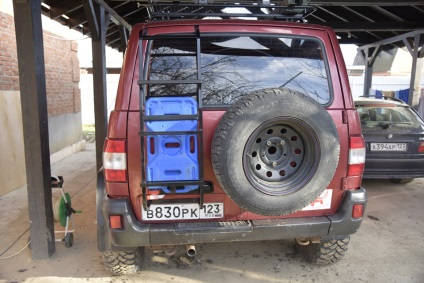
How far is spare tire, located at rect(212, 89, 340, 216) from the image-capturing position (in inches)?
85.2

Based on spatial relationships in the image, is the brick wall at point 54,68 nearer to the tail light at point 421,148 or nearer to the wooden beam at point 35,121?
the wooden beam at point 35,121

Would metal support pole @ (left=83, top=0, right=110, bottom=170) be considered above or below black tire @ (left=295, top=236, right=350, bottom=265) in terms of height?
above

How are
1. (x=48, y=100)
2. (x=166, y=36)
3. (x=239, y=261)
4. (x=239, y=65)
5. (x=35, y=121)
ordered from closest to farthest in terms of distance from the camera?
(x=166, y=36) < (x=239, y=65) < (x=35, y=121) < (x=239, y=261) < (x=48, y=100)

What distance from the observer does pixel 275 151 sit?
7.82ft

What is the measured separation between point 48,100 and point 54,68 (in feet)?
2.83

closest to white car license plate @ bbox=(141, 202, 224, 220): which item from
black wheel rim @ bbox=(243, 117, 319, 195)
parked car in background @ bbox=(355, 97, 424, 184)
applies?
black wheel rim @ bbox=(243, 117, 319, 195)

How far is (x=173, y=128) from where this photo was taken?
88.4 inches

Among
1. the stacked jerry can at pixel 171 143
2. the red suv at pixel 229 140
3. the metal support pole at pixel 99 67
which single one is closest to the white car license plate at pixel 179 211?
the red suv at pixel 229 140

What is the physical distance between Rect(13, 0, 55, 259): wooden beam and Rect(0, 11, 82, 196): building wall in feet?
8.34

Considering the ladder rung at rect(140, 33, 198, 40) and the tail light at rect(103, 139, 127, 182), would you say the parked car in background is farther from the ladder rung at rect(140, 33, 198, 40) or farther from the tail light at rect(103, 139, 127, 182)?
the tail light at rect(103, 139, 127, 182)

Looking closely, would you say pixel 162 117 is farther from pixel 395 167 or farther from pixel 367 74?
pixel 367 74

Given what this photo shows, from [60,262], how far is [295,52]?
113 inches

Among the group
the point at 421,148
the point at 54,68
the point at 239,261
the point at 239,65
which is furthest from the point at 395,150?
the point at 54,68

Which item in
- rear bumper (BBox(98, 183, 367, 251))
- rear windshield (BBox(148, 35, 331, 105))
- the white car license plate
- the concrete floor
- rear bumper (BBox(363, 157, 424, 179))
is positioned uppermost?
rear windshield (BBox(148, 35, 331, 105))
